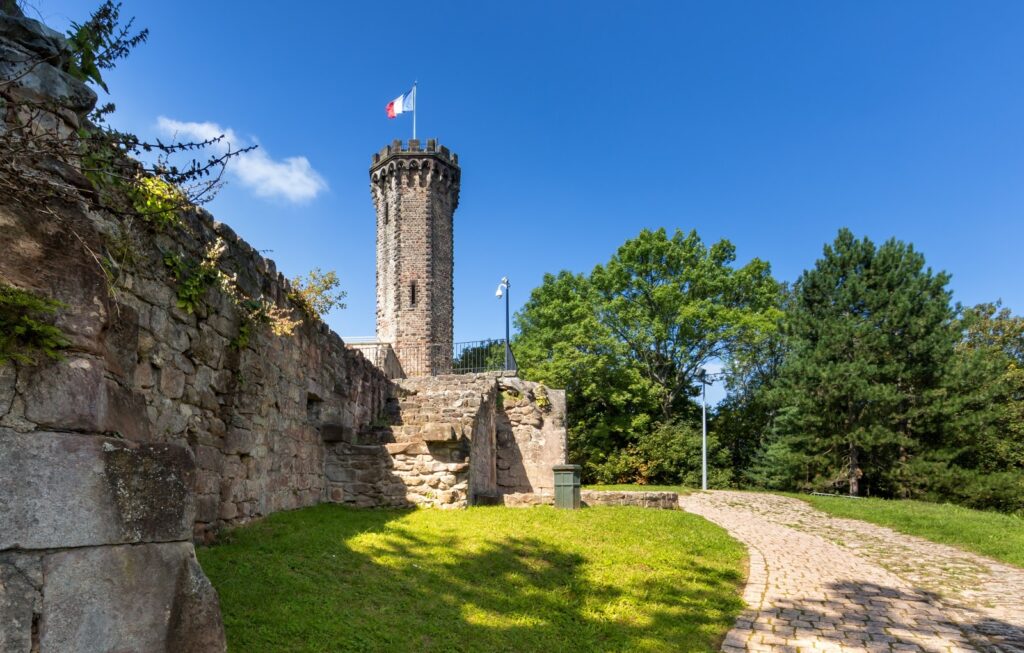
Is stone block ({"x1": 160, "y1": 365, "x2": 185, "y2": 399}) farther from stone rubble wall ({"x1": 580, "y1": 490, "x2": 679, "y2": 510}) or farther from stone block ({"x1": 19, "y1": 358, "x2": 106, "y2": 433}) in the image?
stone rubble wall ({"x1": 580, "y1": 490, "x2": 679, "y2": 510})

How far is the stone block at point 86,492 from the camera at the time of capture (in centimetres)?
198

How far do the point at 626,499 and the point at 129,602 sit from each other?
36.7 feet

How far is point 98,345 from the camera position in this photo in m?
2.30

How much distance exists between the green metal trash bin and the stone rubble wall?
1.14m

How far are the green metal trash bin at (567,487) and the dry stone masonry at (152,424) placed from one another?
1.43 m

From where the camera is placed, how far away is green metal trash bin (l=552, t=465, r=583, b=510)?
416 inches

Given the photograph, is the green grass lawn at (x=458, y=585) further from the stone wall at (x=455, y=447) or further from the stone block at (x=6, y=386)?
the stone block at (x=6, y=386)

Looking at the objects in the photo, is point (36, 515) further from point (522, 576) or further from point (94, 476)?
point (522, 576)

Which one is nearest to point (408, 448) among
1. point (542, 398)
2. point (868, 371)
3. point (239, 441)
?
point (239, 441)

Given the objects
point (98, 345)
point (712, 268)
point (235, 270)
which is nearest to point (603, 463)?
point (712, 268)

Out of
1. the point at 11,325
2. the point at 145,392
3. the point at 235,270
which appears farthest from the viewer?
the point at 235,270

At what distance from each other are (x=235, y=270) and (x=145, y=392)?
1.92m

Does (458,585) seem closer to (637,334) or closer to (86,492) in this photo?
(86,492)

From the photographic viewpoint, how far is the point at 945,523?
1337 centimetres
